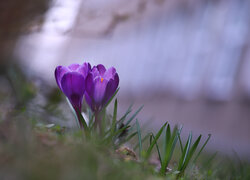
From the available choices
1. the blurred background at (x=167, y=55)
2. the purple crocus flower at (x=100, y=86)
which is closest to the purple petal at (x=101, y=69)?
the purple crocus flower at (x=100, y=86)

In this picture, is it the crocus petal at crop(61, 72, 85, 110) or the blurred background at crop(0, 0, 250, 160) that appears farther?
the blurred background at crop(0, 0, 250, 160)

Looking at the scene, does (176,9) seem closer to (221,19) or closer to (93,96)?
(221,19)

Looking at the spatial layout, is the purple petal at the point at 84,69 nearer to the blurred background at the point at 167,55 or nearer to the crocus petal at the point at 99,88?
the crocus petal at the point at 99,88

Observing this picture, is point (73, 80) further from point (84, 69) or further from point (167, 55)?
point (167, 55)

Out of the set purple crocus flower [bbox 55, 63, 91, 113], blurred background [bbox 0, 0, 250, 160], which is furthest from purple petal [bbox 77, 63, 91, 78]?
blurred background [bbox 0, 0, 250, 160]

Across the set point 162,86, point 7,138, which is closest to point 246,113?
point 162,86

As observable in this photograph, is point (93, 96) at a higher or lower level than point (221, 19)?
lower

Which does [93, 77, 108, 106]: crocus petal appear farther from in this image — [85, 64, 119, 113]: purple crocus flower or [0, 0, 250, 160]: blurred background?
[0, 0, 250, 160]: blurred background
